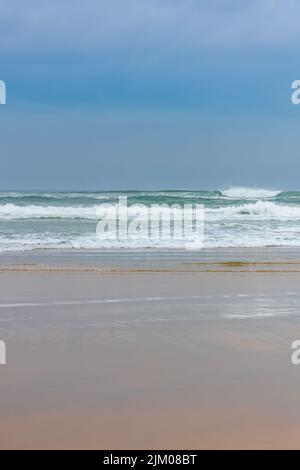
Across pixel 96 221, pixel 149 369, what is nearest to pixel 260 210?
pixel 96 221

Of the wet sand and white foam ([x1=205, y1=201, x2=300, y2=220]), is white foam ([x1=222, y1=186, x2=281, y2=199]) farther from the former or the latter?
the wet sand

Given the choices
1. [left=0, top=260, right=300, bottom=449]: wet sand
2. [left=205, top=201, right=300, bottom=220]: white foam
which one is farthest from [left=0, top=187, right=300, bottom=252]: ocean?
[left=0, top=260, right=300, bottom=449]: wet sand

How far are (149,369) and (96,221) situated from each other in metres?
20.8

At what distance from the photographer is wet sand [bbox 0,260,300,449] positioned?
12.2 ft

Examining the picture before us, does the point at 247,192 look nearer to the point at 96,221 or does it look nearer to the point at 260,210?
the point at 260,210

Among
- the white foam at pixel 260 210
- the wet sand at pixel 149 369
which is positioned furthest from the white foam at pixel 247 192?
the wet sand at pixel 149 369

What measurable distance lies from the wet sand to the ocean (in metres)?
7.99

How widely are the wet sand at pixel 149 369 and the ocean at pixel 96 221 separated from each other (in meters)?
7.99

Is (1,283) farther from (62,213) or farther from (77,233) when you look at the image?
(62,213)

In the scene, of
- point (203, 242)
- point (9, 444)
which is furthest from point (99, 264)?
point (9, 444)

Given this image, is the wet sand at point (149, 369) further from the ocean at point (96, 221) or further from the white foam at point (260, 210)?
the white foam at point (260, 210)

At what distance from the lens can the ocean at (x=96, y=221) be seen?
1688cm

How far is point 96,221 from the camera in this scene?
25.5 metres

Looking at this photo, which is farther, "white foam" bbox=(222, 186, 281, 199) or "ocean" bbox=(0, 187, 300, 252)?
"white foam" bbox=(222, 186, 281, 199)
